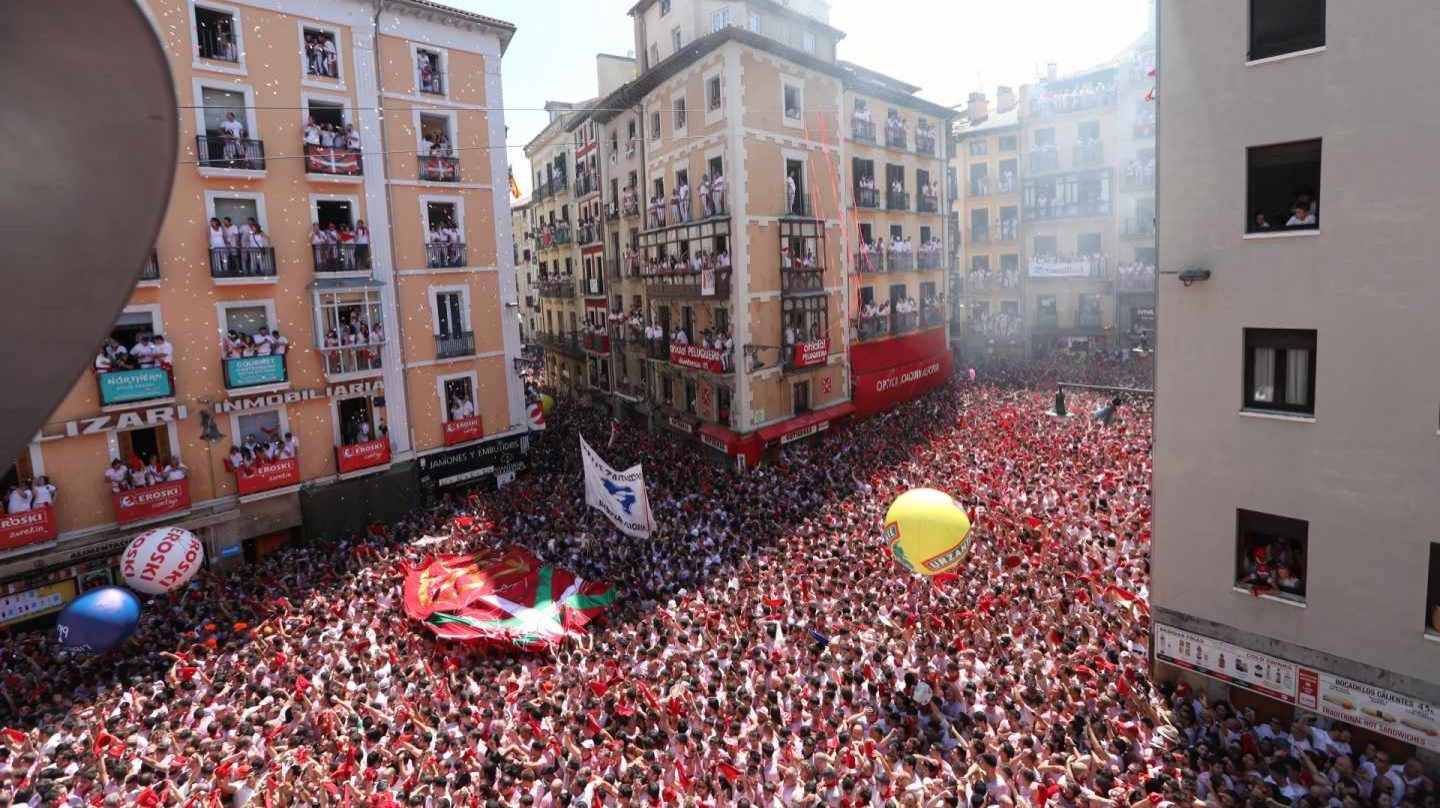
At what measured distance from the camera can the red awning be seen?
26.8 meters

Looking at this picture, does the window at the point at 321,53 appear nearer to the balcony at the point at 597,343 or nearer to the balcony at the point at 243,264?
the balcony at the point at 243,264

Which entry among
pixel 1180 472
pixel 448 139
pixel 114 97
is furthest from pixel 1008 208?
pixel 114 97

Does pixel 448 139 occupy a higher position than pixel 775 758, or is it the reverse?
pixel 448 139

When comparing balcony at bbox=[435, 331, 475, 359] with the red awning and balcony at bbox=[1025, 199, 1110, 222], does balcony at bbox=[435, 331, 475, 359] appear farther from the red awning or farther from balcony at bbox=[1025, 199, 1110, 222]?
balcony at bbox=[1025, 199, 1110, 222]

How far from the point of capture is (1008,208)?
154 ft

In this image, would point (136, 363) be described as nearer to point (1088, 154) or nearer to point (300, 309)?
point (300, 309)

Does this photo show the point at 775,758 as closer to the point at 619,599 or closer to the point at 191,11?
the point at 619,599

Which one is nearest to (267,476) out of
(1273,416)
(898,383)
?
(1273,416)

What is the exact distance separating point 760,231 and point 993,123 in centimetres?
2837

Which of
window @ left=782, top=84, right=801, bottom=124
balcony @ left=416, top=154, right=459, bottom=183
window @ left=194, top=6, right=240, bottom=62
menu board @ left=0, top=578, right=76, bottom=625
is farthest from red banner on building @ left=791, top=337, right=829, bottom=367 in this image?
menu board @ left=0, top=578, right=76, bottom=625

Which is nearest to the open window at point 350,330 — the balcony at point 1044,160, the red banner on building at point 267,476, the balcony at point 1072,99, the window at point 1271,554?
the red banner on building at point 267,476

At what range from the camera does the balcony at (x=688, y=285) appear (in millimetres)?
25797

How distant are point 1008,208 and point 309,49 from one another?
38559 millimetres

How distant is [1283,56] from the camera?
34.3ft
